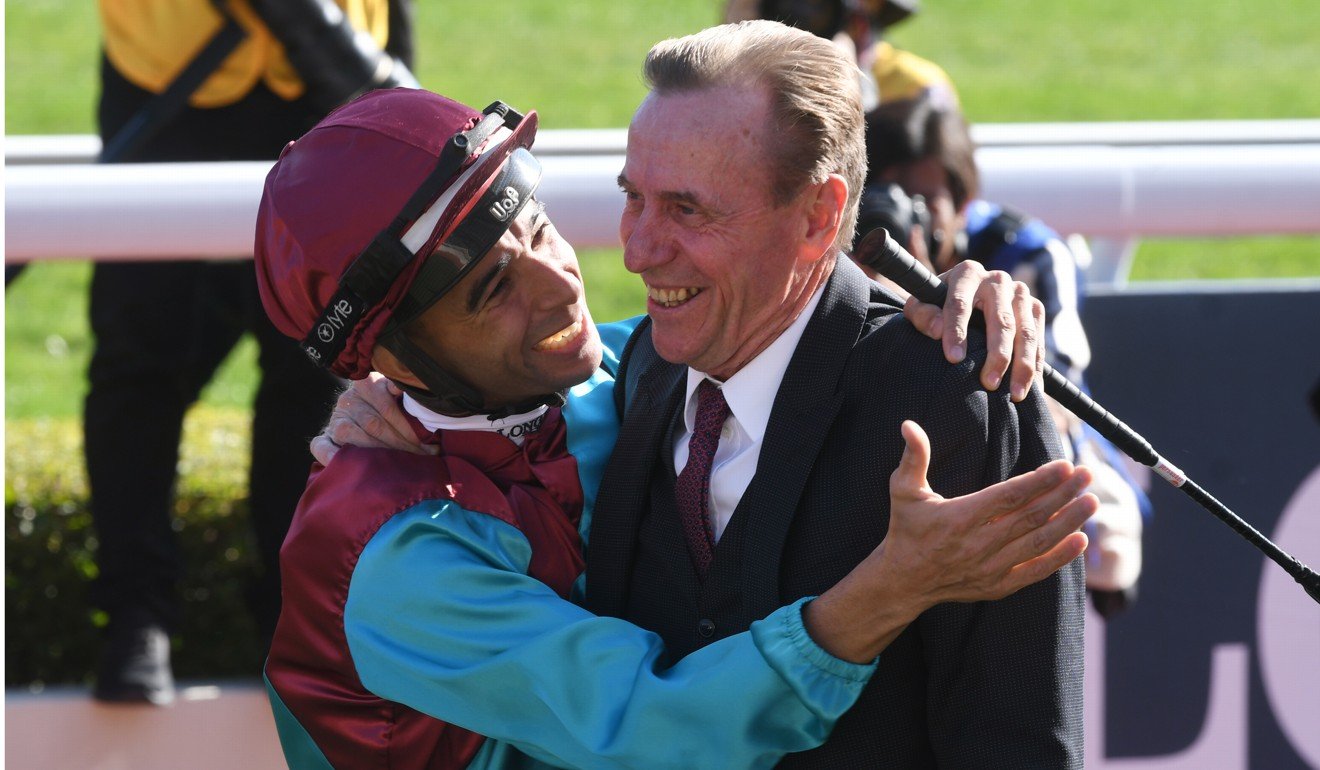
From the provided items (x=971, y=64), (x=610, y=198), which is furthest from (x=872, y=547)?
(x=971, y=64)

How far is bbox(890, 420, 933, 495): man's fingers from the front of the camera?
6.39 feet

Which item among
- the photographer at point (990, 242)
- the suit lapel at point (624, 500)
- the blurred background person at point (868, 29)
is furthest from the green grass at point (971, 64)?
the suit lapel at point (624, 500)

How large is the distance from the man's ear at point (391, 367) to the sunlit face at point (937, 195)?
154 cm

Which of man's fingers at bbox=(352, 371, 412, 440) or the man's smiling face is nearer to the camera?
the man's smiling face

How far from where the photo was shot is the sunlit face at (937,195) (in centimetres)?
373

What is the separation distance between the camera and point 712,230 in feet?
7.67

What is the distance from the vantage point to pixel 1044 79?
13.0 m

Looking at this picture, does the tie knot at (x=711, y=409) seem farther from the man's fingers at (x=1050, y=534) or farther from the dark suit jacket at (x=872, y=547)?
the man's fingers at (x=1050, y=534)

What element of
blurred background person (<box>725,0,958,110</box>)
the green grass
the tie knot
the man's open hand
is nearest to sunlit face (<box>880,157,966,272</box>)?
blurred background person (<box>725,0,958,110</box>)

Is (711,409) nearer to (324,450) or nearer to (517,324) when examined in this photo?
(517,324)

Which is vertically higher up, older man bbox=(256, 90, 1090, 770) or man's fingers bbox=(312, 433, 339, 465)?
older man bbox=(256, 90, 1090, 770)

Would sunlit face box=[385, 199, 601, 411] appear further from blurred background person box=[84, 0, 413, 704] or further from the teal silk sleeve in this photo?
blurred background person box=[84, 0, 413, 704]

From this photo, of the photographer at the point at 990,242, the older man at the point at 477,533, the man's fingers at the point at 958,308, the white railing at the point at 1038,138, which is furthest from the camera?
the white railing at the point at 1038,138

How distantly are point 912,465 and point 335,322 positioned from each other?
0.90m
